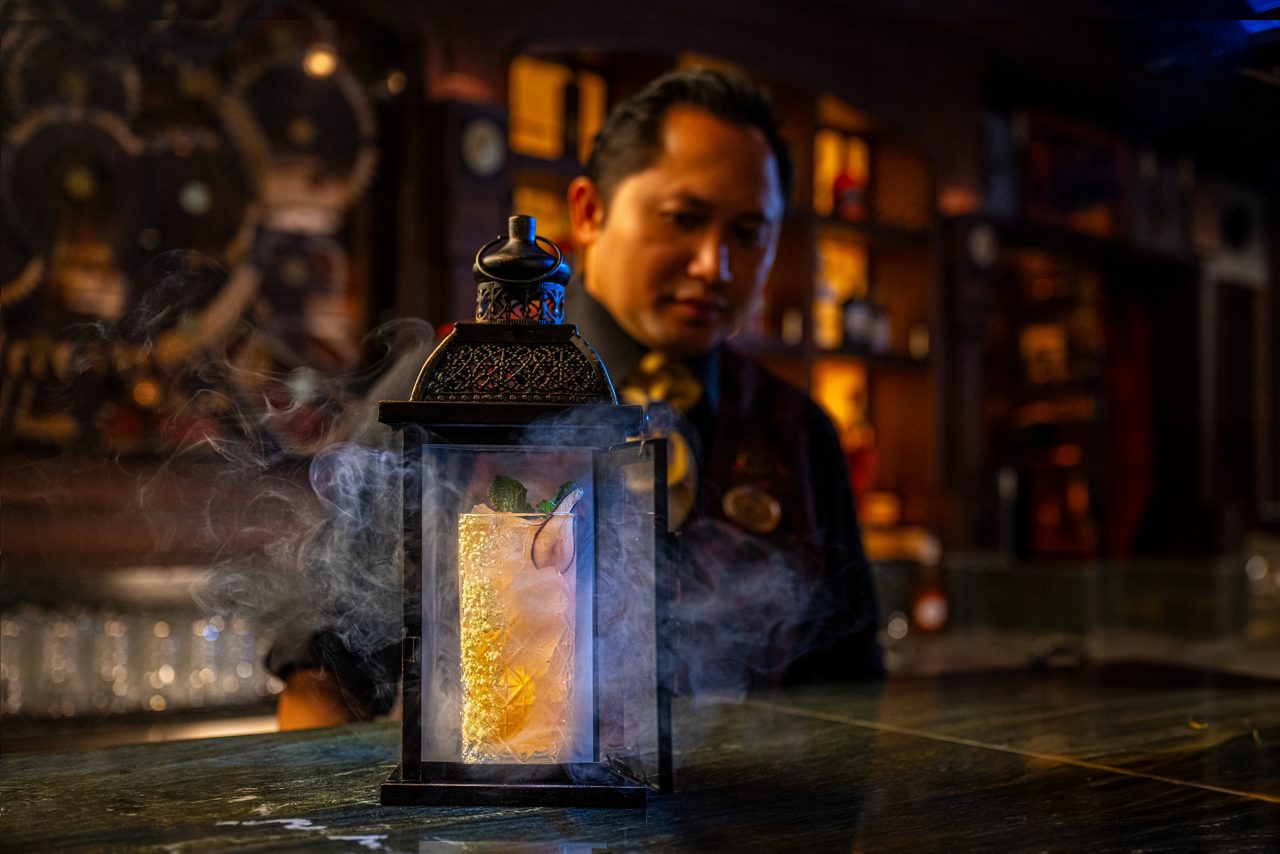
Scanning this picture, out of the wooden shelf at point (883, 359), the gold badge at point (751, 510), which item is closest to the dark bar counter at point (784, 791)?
the gold badge at point (751, 510)

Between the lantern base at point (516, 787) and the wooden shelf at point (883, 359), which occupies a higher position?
the wooden shelf at point (883, 359)

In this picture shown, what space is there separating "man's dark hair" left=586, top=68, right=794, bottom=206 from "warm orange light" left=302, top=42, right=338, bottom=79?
6.70 feet

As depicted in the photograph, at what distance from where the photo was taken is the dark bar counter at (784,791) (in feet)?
2.52

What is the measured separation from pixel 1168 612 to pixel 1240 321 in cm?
225

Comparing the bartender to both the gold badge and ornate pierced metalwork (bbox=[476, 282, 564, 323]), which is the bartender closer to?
the gold badge

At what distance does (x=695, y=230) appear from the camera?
1.68 m

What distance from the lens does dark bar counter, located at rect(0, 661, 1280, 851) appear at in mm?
767

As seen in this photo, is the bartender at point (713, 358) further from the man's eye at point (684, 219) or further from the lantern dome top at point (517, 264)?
the lantern dome top at point (517, 264)

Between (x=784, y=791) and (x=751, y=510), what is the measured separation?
93 centimetres

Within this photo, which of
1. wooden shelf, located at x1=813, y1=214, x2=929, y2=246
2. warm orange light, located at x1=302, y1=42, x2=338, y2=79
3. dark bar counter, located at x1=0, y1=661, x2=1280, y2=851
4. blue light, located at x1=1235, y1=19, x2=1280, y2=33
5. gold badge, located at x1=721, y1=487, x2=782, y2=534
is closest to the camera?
dark bar counter, located at x1=0, y1=661, x2=1280, y2=851

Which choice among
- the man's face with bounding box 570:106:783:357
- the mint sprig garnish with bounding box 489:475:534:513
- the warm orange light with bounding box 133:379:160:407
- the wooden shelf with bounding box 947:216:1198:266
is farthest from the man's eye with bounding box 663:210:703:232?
the wooden shelf with bounding box 947:216:1198:266

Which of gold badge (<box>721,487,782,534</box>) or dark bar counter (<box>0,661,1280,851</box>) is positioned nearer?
dark bar counter (<box>0,661,1280,851</box>)

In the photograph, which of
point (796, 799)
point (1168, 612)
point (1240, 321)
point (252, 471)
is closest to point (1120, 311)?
point (1240, 321)

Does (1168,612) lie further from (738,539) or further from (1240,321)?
(738,539)
